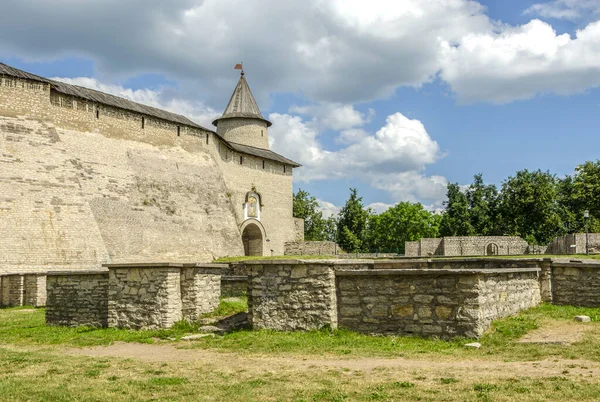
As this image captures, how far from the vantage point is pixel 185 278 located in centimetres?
1097

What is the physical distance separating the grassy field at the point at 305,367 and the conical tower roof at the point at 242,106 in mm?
34713

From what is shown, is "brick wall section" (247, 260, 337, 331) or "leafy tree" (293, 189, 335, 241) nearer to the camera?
"brick wall section" (247, 260, 337, 331)

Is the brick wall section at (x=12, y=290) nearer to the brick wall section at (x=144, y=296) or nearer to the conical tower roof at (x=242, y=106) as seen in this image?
the brick wall section at (x=144, y=296)

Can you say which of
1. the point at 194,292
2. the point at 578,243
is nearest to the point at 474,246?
the point at 578,243

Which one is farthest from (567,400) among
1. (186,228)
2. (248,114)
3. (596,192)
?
(596,192)

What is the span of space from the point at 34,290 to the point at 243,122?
27.6 m

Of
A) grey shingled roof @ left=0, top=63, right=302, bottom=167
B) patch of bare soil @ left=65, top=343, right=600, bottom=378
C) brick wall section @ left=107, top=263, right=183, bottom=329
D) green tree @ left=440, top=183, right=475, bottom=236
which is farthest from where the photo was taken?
green tree @ left=440, top=183, right=475, bottom=236

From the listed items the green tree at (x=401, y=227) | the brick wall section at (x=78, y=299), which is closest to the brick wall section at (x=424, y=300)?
the brick wall section at (x=78, y=299)

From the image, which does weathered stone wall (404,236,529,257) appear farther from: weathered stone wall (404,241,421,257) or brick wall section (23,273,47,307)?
brick wall section (23,273,47,307)

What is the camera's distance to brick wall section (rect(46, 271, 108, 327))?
11.5m

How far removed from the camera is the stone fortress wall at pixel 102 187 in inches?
877

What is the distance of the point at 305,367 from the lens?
7.04 metres

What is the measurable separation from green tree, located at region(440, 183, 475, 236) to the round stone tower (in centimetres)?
2257

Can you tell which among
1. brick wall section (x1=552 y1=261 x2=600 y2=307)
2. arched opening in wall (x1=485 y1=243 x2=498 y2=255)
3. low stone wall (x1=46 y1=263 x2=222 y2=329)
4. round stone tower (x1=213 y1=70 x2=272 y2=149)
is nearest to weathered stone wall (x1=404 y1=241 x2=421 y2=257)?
arched opening in wall (x1=485 y1=243 x2=498 y2=255)
